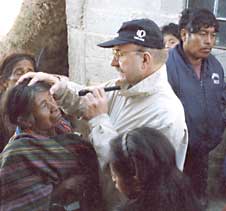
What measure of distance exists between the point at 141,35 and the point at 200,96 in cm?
104

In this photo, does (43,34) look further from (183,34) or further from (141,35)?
(141,35)

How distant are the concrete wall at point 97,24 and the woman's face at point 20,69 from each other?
128cm

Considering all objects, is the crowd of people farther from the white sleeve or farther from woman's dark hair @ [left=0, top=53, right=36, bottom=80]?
woman's dark hair @ [left=0, top=53, right=36, bottom=80]

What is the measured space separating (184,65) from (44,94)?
1193mm

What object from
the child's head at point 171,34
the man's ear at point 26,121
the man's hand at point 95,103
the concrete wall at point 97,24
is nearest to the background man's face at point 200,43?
the child's head at point 171,34

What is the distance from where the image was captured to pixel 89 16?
4996 millimetres

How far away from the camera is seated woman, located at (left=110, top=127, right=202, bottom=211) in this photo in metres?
2.06

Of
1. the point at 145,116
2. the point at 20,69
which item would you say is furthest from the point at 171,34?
the point at 145,116

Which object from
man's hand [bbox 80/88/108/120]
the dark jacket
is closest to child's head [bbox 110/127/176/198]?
man's hand [bbox 80/88/108/120]

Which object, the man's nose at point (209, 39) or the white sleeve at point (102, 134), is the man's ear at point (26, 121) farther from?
the man's nose at point (209, 39)

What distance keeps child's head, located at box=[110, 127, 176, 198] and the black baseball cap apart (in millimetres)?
662

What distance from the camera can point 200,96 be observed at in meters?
3.68

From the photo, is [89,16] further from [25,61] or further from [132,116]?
[132,116]

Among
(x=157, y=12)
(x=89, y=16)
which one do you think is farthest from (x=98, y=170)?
(x=89, y=16)
